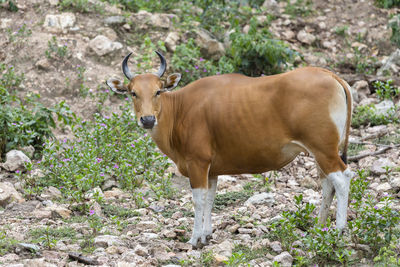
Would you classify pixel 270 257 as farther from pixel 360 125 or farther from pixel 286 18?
pixel 286 18

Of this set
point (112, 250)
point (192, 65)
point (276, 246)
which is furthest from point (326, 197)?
point (192, 65)

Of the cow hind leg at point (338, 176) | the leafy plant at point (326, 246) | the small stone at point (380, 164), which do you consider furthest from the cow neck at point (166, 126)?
the small stone at point (380, 164)

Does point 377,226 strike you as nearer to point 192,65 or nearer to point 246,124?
point 246,124

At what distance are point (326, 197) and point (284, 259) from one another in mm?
1321

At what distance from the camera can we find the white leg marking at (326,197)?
6965 millimetres

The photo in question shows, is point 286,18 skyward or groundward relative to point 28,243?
groundward

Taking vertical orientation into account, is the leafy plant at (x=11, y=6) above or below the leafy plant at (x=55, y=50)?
above

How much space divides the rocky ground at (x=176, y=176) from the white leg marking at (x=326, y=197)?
78 centimetres

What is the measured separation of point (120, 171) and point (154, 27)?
585cm

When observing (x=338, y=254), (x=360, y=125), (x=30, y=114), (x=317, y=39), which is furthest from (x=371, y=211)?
(x=317, y=39)

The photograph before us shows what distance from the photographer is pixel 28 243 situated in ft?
20.9

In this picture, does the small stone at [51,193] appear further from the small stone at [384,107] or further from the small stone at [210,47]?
the small stone at [384,107]

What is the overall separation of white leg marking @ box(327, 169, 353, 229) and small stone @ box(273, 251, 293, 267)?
0.91 meters

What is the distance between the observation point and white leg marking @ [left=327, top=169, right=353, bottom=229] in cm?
657
